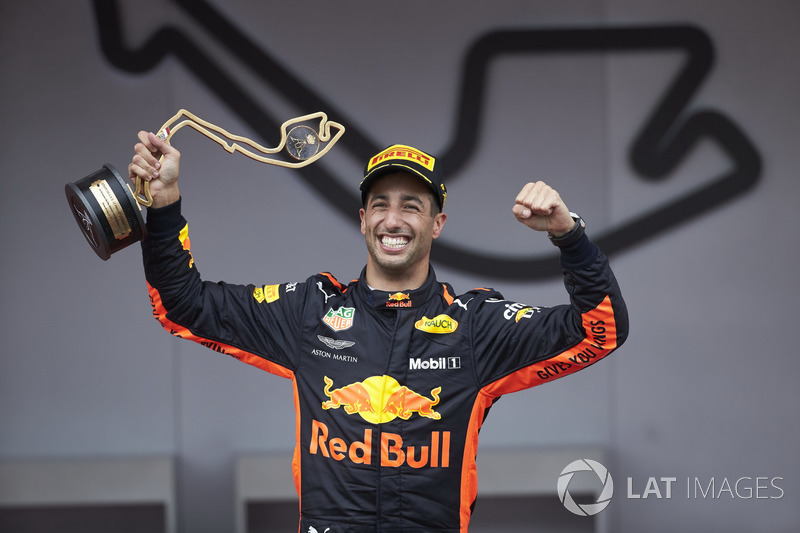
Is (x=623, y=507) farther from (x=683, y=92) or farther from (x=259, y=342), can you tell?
(x=259, y=342)

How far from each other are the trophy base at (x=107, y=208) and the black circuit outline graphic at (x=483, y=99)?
181 centimetres

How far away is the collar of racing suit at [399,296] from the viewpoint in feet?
5.73

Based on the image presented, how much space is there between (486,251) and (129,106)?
161cm

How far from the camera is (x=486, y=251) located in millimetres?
3400

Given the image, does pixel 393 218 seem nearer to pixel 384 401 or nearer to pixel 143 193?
pixel 384 401

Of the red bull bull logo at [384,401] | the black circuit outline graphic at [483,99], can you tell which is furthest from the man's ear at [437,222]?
the black circuit outline graphic at [483,99]

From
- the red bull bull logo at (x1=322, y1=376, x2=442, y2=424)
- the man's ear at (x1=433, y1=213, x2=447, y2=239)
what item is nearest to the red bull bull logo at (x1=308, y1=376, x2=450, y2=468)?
the red bull bull logo at (x1=322, y1=376, x2=442, y2=424)

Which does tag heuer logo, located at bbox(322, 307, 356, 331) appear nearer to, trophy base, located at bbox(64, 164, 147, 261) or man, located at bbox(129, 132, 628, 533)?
man, located at bbox(129, 132, 628, 533)

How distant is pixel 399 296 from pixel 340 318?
14cm

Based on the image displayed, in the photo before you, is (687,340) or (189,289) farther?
(687,340)

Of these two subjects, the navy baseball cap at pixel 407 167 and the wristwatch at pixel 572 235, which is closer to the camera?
the wristwatch at pixel 572 235

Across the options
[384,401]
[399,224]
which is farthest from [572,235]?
[384,401]

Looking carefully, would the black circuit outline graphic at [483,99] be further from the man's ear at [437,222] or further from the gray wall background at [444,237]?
the man's ear at [437,222]

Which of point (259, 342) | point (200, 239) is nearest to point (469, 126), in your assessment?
point (200, 239)
